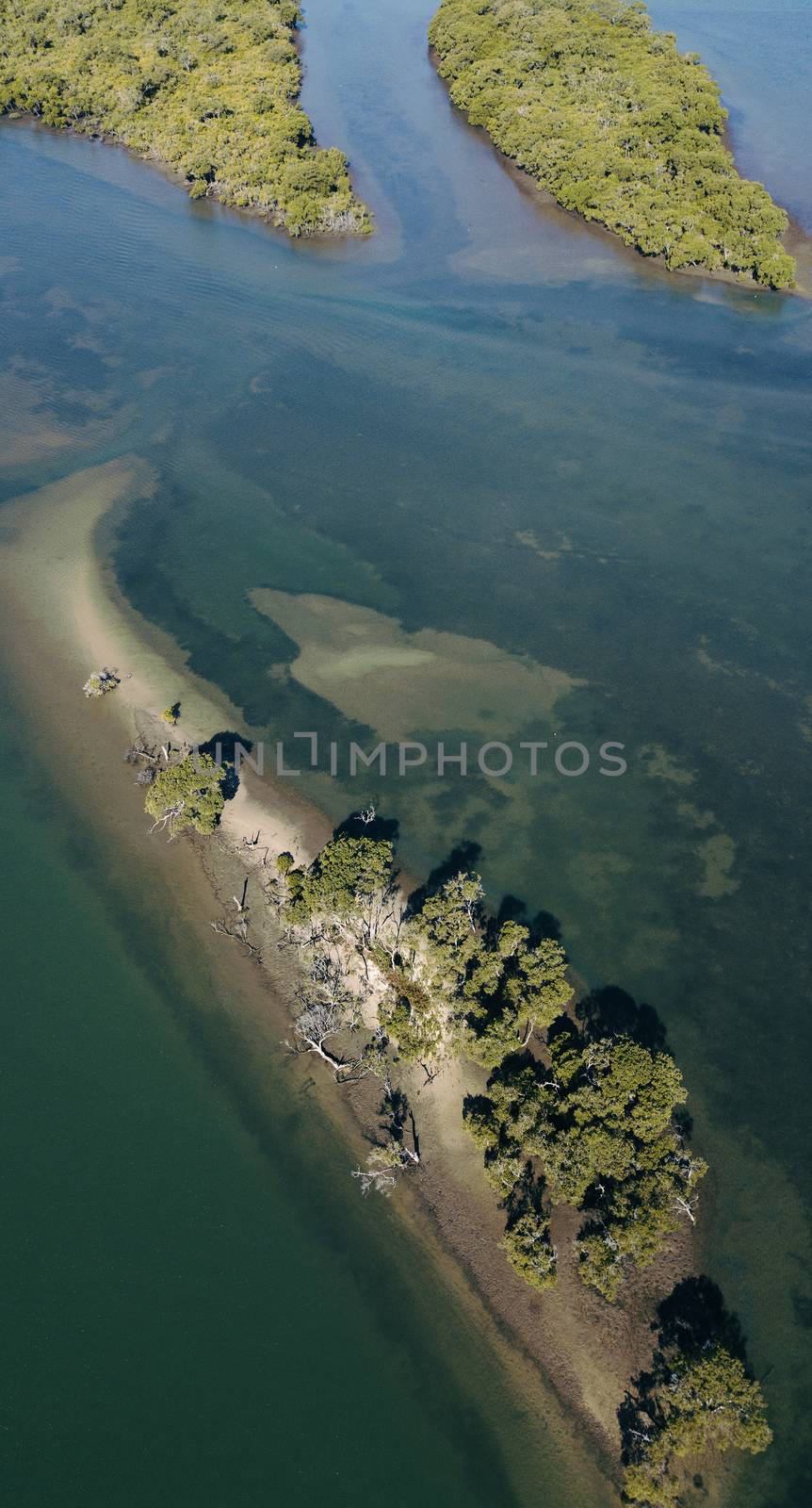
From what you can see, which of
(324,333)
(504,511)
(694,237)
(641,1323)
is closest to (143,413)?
(324,333)

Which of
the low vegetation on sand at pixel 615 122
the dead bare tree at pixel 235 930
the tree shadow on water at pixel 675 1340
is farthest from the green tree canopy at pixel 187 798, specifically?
the low vegetation on sand at pixel 615 122

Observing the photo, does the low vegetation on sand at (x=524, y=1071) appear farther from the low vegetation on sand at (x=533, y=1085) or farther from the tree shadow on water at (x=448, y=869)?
the tree shadow on water at (x=448, y=869)

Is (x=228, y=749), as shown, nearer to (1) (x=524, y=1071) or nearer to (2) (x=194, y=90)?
(1) (x=524, y=1071)

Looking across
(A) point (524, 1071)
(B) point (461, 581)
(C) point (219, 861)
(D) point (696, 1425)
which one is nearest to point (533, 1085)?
(A) point (524, 1071)

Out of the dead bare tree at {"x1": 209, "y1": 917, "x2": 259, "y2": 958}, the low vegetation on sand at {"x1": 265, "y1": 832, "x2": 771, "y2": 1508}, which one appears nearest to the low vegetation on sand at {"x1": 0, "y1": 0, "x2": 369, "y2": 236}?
the dead bare tree at {"x1": 209, "y1": 917, "x2": 259, "y2": 958}

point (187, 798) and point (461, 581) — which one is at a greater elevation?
point (461, 581)

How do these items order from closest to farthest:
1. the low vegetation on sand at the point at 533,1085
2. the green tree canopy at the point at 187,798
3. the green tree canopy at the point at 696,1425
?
the green tree canopy at the point at 696,1425
the low vegetation on sand at the point at 533,1085
the green tree canopy at the point at 187,798
